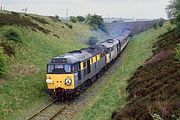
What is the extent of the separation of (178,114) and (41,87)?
1707 cm

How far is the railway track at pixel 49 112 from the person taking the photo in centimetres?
2288

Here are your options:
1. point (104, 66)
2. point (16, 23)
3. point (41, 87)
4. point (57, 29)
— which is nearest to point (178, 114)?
point (41, 87)

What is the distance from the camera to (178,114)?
14398 mm

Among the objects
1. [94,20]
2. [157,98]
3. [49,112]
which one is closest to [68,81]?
[49,112]

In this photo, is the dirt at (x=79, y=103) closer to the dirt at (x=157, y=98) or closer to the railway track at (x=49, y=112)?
the railway track at (x=49, y=112)

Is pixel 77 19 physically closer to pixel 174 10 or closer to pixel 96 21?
pixel 96 21

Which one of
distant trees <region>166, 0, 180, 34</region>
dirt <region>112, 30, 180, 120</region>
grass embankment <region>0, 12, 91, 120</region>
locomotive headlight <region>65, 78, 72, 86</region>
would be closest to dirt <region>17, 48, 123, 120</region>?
locomotive headlight <region>65, 78, 72, 86</region>

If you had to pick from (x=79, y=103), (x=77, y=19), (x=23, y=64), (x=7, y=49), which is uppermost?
(x=77, y=19)

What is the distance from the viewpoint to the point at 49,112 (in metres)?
24.2

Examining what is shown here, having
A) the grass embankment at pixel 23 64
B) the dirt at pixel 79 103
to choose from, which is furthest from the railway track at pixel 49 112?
the grass embankment at pixel 23 64

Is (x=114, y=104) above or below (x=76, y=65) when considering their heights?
below

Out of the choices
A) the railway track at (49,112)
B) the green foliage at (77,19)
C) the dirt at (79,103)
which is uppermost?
the green foliage at (77,19)

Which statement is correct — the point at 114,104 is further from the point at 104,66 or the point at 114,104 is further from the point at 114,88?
the point at 104,66

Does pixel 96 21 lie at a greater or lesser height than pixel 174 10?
lesser
